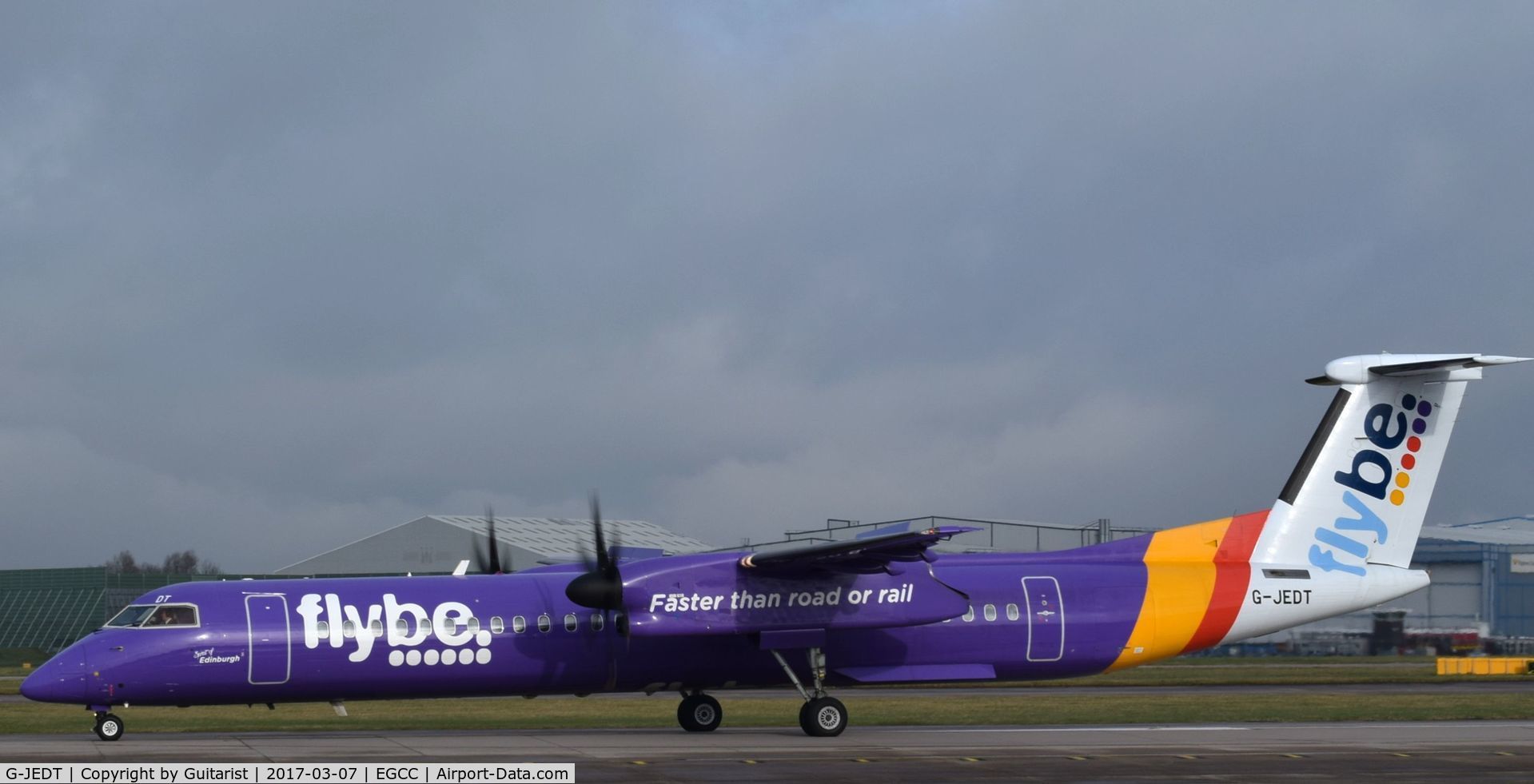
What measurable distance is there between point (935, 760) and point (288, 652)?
9120mm

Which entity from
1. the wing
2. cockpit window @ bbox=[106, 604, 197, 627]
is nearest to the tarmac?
cockpit window @ bbox=[106, 604, 197, 627]

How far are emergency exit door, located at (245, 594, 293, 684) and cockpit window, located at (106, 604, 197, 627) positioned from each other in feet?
2.56

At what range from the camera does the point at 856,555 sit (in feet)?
66.8

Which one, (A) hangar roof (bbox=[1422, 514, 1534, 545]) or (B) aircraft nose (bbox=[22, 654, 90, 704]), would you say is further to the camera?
(A) hangar roof (bbox=[1422, 514, 1534, 545])

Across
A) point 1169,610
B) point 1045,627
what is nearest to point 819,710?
point 1045,627

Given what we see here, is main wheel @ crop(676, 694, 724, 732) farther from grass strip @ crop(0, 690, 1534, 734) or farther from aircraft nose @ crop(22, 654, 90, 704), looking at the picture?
aircraft nose @ crop(22, 654, 90, 704)

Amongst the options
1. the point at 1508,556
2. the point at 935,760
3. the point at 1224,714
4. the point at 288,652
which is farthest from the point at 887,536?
the point at 1508,556

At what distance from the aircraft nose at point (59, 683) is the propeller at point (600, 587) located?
6.62 m

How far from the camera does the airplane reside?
20234 mm

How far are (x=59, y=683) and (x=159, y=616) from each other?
4.94ft

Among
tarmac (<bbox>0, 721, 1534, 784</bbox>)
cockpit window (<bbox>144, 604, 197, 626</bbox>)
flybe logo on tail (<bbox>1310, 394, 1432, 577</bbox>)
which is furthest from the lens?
flybe logo on tail (<bbox>1310, 394, 1432, 577</bbox>)

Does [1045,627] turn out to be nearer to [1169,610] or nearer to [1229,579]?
[1169,610]

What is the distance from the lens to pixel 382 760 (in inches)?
687

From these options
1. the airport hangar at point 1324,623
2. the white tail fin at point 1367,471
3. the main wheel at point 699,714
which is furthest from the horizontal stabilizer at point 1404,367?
the airport hangar at point 1324,623
